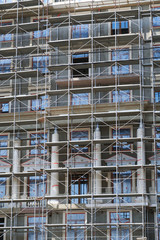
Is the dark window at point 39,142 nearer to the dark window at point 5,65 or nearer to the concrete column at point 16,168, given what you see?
the concrete column at point 16,168

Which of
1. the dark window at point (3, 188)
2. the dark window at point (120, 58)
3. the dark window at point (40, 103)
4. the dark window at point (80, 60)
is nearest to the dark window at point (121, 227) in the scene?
the dark window at point (3, 188)

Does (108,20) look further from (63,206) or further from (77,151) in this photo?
(63,206)

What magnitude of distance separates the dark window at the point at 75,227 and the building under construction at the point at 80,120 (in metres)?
0.06

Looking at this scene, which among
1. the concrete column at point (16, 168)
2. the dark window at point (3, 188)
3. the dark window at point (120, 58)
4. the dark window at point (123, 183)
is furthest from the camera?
the dark window at point (120, 58)

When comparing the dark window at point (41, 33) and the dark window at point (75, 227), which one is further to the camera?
the dark window at point (41, 33)

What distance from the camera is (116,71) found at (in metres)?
41.9

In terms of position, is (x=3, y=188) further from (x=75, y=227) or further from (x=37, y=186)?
(x=75, y=227)

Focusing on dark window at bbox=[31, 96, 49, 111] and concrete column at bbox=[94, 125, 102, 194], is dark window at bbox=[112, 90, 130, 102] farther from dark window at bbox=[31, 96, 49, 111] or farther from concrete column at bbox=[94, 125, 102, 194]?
dark window at bbox=[31, 96, 49, 111]

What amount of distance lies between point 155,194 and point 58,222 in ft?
22.5

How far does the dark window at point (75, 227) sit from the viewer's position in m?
39.6

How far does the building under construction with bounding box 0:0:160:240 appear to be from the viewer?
130 ft

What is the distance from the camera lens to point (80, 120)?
1650 inches

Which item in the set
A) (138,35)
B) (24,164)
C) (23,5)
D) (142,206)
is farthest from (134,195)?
(23,5)

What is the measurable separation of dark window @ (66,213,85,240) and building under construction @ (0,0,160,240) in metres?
0.06
